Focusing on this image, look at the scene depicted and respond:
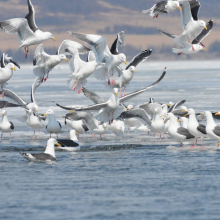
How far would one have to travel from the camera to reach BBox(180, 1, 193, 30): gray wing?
1546 cm

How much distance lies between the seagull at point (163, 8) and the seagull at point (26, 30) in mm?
3059

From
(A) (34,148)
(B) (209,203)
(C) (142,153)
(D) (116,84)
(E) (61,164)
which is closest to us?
(B) (209,203)

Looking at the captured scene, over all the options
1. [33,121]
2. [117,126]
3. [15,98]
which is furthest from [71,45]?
[117,126]

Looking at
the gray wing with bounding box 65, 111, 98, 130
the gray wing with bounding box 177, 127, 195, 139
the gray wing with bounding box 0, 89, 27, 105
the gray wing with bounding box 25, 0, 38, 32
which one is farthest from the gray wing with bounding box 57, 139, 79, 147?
the gray wing with bounding box 0, 89, 27, 105

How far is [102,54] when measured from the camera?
1552 cm

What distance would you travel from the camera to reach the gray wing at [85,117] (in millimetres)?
15461

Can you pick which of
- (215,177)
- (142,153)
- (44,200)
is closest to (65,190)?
(44,200)

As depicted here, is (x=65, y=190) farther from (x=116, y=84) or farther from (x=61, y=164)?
(x=116, y=84)

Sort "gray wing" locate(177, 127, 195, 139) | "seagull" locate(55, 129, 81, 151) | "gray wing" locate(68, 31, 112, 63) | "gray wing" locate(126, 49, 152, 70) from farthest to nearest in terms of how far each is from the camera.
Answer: "gray wing" locate(126, 49, 152, 70)
"gray wing" locate(68, 31, 112, 63)
"gray wing" locate(177, 127, 195, 139)
"seagull" locate(55, 129, 81, 151)

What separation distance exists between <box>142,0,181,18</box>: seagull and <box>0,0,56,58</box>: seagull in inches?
120

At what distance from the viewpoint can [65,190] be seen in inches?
367

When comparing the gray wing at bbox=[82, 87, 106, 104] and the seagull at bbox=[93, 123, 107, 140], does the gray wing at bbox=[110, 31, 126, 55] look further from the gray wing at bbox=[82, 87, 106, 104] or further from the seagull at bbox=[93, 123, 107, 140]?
the seagull at bbox=[93, 123, 107, 140]

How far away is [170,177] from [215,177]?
83cm

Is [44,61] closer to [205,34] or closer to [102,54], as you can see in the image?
[102,54]
